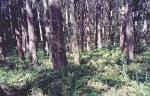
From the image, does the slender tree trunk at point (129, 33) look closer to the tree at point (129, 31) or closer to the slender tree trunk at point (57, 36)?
the tree at point (129, 31)

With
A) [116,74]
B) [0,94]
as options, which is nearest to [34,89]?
[0,94]

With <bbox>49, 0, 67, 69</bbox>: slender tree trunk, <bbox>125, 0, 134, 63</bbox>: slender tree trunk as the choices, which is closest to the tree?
<bbox>125, 0, 134, 63</bbox>: slender tree trunk

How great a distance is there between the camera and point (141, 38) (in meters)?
36.2

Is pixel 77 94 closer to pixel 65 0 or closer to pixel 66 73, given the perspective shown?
pixel 66 73

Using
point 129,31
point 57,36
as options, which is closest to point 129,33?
point 129,31

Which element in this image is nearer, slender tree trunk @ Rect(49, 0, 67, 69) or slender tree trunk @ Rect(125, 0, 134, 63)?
slender tree trunk @ Rect(49, 0, 67, 69)

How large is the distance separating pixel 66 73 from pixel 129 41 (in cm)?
874

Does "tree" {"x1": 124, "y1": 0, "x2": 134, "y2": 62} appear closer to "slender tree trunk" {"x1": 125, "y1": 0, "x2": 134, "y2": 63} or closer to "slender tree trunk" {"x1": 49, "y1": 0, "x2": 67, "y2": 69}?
"slender tree trunk" {"x1": 125, "y1": 0, "x2": 134, "y2": 63}

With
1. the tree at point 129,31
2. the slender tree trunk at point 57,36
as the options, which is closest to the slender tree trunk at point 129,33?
the tree at point 129,31

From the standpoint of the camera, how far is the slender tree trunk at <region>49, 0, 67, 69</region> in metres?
13.5

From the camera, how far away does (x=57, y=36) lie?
13.7m

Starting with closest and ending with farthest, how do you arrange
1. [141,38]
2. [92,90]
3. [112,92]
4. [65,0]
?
1. [112,92]
2. [92,90]
3. [141,38]
4. [65,0]

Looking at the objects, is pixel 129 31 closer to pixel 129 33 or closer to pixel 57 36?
pixel 129 33

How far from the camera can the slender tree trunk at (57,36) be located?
44.2 ft
